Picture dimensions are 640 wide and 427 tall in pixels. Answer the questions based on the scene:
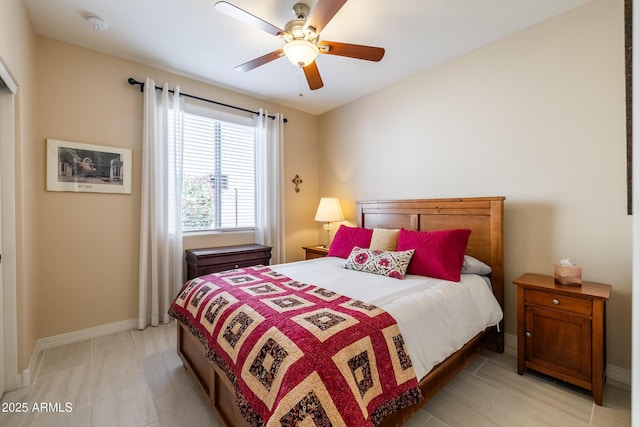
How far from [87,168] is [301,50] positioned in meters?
2.34

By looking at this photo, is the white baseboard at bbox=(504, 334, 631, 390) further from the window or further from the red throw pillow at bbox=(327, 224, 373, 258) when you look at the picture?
the window

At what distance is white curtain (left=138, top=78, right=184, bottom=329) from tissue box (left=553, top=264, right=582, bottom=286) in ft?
11.4

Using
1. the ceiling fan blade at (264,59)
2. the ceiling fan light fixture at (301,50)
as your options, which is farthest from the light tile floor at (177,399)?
the ceiling fan blade at (264,59)

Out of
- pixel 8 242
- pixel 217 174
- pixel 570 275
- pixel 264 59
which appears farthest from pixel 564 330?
pixel 8 242

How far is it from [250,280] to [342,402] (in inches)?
48.2

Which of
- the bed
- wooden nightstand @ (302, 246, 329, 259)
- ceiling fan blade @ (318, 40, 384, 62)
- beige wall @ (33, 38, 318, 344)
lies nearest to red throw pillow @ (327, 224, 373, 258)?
the bed

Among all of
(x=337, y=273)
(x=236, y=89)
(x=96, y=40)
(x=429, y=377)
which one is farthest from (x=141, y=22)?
(x=429, y=377)

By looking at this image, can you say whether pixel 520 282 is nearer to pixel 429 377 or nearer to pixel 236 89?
pixel 429 377

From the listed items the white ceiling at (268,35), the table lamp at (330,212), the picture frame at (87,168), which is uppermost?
the white ceiling at (268,35)

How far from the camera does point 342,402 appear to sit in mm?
1059

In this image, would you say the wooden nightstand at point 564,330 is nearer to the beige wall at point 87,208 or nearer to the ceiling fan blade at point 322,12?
the ceiling fan blade at point 322,12

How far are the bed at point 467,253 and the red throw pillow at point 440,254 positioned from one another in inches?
12.2

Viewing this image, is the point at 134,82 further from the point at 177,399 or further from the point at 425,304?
the point at 425,304

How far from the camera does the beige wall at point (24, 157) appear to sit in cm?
180
